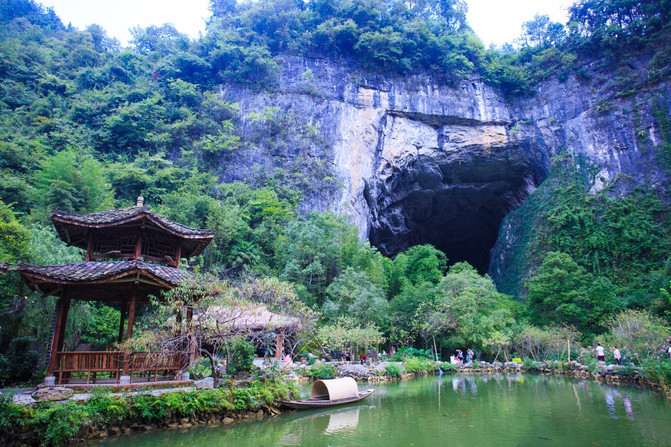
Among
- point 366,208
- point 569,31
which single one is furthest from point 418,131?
point 569,31

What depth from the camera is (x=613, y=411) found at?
9.55 metres

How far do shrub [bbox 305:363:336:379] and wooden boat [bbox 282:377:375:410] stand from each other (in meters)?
4.65

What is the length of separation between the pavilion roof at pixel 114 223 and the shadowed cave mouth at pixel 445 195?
68.1 ft

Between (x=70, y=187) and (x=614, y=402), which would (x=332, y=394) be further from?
(x=70, y=187)

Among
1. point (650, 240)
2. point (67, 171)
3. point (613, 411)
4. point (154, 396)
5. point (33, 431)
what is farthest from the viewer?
point (650, 240)

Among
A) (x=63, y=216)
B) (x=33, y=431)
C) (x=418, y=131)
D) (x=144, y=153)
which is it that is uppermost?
(x=418, y=131)

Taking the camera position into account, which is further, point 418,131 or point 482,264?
point 482,264

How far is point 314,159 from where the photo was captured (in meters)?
29.9

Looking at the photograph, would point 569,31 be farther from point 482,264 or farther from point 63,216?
point 63,216

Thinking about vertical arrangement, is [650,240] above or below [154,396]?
above

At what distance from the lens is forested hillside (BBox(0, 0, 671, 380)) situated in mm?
21844

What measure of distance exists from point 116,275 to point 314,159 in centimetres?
2201

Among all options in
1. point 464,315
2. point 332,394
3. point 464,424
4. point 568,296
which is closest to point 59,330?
point 332,394

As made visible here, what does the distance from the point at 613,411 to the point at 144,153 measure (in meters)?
27.7
